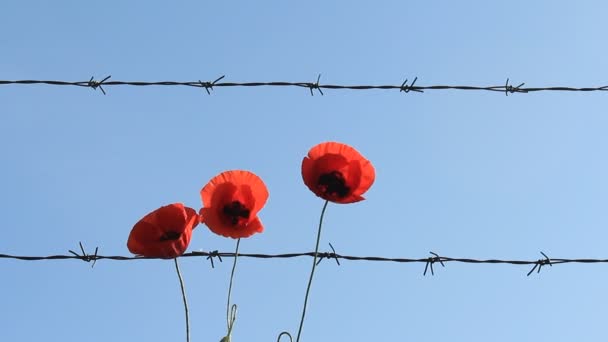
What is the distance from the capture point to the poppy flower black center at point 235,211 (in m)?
2.27

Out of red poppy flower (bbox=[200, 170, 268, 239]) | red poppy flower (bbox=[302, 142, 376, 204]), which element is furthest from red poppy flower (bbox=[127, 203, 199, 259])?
red poppy flower (bbox=[302, 142, 376, 204])

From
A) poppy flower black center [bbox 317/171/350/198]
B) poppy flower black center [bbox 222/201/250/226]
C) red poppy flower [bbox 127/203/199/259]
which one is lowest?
red poppy flower [bbox 127/203/199/259]

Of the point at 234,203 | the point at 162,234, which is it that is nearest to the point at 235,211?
the point at 234,203

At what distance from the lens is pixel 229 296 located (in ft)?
7.38

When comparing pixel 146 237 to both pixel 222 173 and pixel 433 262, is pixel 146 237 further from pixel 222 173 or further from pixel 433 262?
pixel 433 262

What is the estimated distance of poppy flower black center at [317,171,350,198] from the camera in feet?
7.41

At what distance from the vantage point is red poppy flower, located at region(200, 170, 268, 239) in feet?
7.47

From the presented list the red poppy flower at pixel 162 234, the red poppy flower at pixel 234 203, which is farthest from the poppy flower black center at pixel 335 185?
the red poppy flower at pixel 162 234

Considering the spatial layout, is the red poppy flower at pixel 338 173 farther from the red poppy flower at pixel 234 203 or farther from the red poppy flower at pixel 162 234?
the red poppy flower at pixel 162 234

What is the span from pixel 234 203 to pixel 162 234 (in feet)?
0.64

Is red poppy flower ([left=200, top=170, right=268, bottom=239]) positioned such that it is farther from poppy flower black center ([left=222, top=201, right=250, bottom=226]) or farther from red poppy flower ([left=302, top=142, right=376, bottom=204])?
red poppy flower ([left=302, top=142, right=376, bottom=204])

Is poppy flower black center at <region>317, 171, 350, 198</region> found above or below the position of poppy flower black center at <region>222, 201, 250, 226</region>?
above

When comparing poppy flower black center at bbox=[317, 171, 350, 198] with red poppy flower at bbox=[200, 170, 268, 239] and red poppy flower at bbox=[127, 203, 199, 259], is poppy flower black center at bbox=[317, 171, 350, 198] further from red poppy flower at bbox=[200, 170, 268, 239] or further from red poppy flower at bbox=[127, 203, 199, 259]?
red poppy flower at bbox=[127, 203, 199, 259]

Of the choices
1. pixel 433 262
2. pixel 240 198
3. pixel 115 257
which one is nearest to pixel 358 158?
pixel 240 198
